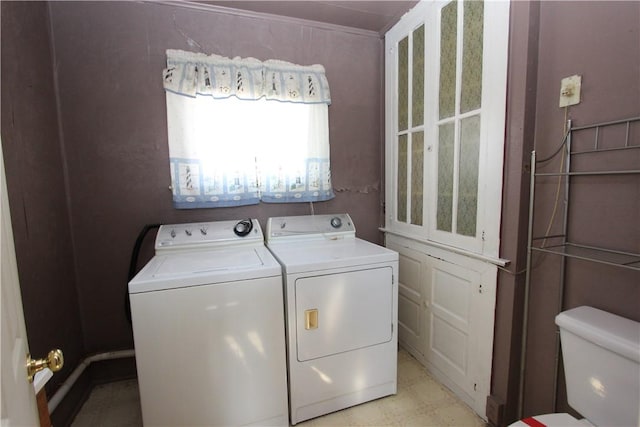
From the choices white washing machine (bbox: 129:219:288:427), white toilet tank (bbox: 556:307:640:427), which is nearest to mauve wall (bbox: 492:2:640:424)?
white toilet tank (bbox: 556:307:640:427)

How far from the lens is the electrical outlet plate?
1199mm

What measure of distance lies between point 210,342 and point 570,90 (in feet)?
6.36

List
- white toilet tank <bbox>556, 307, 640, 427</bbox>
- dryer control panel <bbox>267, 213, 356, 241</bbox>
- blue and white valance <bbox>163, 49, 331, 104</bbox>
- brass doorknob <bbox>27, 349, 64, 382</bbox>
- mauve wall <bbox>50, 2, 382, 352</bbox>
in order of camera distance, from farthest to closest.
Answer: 1. dryer control panel <bbox>267, 213, 356, 241</bbox>
2. blue and white valance <bbox>163, 49, 331, 104</bbox>
3. mauve wall <bbox>50, 2, 382, 352</bbox>
4. white toilet tank <bbox>556, 307, 640, 427</bbox>
5. brass doorknob <bbox>27, 349, 64, 382</bbox>

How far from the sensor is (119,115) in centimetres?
187

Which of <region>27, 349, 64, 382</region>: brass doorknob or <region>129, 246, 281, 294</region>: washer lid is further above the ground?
<region>27, 349, 64, 382</region>: brass doorknob

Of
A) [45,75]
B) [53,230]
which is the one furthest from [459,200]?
[45,75]

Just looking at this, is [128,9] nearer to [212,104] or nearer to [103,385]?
[212,104]

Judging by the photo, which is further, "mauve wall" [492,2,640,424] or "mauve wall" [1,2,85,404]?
"mauve wall" [1,2,85,404]

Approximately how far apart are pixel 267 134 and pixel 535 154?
1573 millimetres

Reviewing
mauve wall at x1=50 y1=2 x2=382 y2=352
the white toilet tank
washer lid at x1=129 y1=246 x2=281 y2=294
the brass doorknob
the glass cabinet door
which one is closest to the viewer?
the brass doorknob

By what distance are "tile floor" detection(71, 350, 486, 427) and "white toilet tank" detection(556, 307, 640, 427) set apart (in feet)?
2.25

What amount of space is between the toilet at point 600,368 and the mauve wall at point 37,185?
2.18m

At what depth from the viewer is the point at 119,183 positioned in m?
1.90

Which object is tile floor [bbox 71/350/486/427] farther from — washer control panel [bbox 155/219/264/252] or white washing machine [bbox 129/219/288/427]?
washer control panel [bbox 155/219/264/252]
